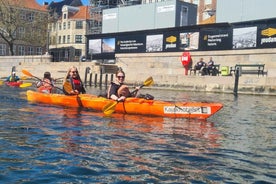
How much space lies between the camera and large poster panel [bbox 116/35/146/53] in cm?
3869

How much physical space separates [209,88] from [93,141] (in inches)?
842

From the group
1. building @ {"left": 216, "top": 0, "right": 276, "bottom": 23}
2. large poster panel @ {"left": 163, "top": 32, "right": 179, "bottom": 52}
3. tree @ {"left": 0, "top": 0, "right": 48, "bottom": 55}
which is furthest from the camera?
tree @ {"left": 0, "top": 0, "right": 48, "bottom": 55}

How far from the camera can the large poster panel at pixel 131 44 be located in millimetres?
38688

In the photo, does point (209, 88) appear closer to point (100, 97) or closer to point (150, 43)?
point (150, 43)

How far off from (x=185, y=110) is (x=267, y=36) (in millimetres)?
19866

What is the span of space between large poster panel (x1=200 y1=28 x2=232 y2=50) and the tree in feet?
111

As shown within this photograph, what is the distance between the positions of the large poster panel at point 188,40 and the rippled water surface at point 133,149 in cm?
2185

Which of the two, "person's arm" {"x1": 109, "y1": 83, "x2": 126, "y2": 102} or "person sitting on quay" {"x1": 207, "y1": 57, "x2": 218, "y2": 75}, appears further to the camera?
"person sitting on quay" {"x1": 207, "y1": 57, "x2": 218, "y2": 75}

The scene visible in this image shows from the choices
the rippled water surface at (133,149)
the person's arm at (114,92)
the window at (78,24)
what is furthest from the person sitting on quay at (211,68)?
the window at (78,24)

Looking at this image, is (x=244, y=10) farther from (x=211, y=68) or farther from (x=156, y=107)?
(x=156, y=107)

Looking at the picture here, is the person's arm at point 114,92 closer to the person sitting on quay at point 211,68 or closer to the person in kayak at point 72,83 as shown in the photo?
the person in kayak at point 72,83

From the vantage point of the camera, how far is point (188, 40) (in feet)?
115

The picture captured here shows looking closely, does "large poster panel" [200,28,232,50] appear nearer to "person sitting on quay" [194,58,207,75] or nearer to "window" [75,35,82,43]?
"person sitting on quay" [194,58,207,75]

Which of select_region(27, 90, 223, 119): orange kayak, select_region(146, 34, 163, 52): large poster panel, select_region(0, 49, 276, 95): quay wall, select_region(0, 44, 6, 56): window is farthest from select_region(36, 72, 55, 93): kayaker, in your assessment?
select_region(0, 44, 6, 56): window
